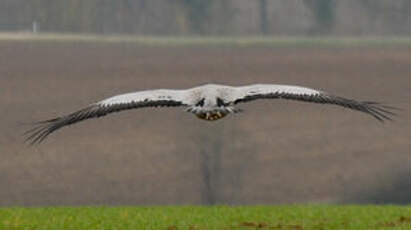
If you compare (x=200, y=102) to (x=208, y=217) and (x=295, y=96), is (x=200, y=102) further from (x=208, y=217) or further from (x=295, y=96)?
(x=208, y=217)

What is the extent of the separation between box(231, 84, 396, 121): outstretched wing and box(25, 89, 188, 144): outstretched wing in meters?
0.90

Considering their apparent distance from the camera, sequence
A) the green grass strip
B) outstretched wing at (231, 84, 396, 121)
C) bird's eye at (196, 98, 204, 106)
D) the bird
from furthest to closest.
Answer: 1. the green grass strip
2. outstretched wing at (231, 84, 396, 121)
3. bird's eye at (196, 98, 204, 106)
4. the bird

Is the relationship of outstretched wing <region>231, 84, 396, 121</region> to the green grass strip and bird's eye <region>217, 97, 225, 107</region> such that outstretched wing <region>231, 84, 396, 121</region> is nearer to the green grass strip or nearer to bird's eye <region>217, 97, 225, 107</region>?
bird's eye <region>217, 97, 225, 107</region>

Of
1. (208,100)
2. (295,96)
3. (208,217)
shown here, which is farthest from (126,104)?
(208,217)

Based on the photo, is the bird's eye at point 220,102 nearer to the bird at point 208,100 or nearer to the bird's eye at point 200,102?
the bird at point 208,100

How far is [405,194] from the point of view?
161 feet

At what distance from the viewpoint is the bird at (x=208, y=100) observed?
1931 centimetres

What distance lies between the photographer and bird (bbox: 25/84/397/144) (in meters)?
19.3

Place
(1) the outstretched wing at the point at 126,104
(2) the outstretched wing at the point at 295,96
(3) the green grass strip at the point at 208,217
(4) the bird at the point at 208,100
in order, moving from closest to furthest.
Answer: (4) the bird at the point at 208,100
(2) the outstretched wing at the point at 295,96
(1) the outstretched wing at the point at 126,104
(3) the green grass strip at the point at 208,217

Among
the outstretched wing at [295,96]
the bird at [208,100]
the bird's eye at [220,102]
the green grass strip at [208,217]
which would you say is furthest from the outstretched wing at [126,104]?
the green grass strip at [208,217]

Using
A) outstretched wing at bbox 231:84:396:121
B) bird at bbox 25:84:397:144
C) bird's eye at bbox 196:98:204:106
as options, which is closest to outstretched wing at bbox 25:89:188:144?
bird at bbox 25:84:397:144

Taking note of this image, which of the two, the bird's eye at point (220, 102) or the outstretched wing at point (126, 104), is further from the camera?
the outstretched wing at point (126, 104)

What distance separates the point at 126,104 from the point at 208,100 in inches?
65.1

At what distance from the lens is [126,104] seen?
805 inches
